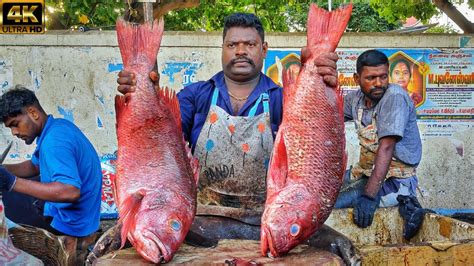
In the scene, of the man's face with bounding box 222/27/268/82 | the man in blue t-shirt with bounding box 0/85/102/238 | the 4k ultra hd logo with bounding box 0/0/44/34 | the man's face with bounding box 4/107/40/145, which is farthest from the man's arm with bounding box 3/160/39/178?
the 4k ultra hd logo with bounding box 0/0/44/34

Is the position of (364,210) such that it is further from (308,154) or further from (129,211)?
(129,211)

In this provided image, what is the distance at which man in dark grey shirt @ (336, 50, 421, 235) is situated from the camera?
469 cm

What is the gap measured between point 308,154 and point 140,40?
3.33 feet

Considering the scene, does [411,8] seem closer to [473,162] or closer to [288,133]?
[473,162]

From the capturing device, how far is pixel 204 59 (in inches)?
324

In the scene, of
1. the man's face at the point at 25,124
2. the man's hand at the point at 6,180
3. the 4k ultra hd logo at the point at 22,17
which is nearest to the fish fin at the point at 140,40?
the man's hand at the point at 6,180

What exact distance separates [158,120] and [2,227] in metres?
1.40

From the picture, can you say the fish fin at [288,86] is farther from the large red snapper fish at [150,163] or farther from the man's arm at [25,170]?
the man's arm at [25,170]

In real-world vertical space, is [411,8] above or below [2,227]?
above

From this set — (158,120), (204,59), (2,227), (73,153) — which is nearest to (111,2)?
(204,59)

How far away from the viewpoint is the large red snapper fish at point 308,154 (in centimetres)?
273

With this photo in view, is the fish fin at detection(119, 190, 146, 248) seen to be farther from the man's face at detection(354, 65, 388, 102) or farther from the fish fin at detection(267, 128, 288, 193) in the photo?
the man's face at detection(354, 65, 388, 102)

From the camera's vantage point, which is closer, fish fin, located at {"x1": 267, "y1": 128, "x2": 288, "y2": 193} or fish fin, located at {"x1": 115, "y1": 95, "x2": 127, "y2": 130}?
fish fin, located at {"x1": 267, "y1": 128, "x2": 288, "y2": 193}

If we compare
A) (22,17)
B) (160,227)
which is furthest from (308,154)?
(22,17)
